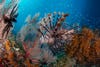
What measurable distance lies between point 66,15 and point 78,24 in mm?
210

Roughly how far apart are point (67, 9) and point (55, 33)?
12.8 inches

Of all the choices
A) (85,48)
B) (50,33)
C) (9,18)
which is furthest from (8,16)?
(85,48)

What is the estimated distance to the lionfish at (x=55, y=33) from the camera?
2.90 metres

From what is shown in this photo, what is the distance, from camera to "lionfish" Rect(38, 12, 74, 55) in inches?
114

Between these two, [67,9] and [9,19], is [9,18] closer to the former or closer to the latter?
[9,19]

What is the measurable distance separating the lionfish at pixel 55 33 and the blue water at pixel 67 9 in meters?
0.09

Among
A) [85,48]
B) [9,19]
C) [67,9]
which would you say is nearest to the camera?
[85,48]

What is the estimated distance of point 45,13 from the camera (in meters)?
3.10

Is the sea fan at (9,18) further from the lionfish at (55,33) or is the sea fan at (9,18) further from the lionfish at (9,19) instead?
the lionfish at (55,33)

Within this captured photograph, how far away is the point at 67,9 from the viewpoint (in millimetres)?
2949

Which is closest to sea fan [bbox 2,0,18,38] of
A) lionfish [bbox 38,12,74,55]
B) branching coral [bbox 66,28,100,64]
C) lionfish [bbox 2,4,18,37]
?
lionfish [bbox 2,4,18,37]

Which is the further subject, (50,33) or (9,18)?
(9,18)

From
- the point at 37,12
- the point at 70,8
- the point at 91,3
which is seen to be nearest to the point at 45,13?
the point at 37,12

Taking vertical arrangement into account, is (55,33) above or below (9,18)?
below
